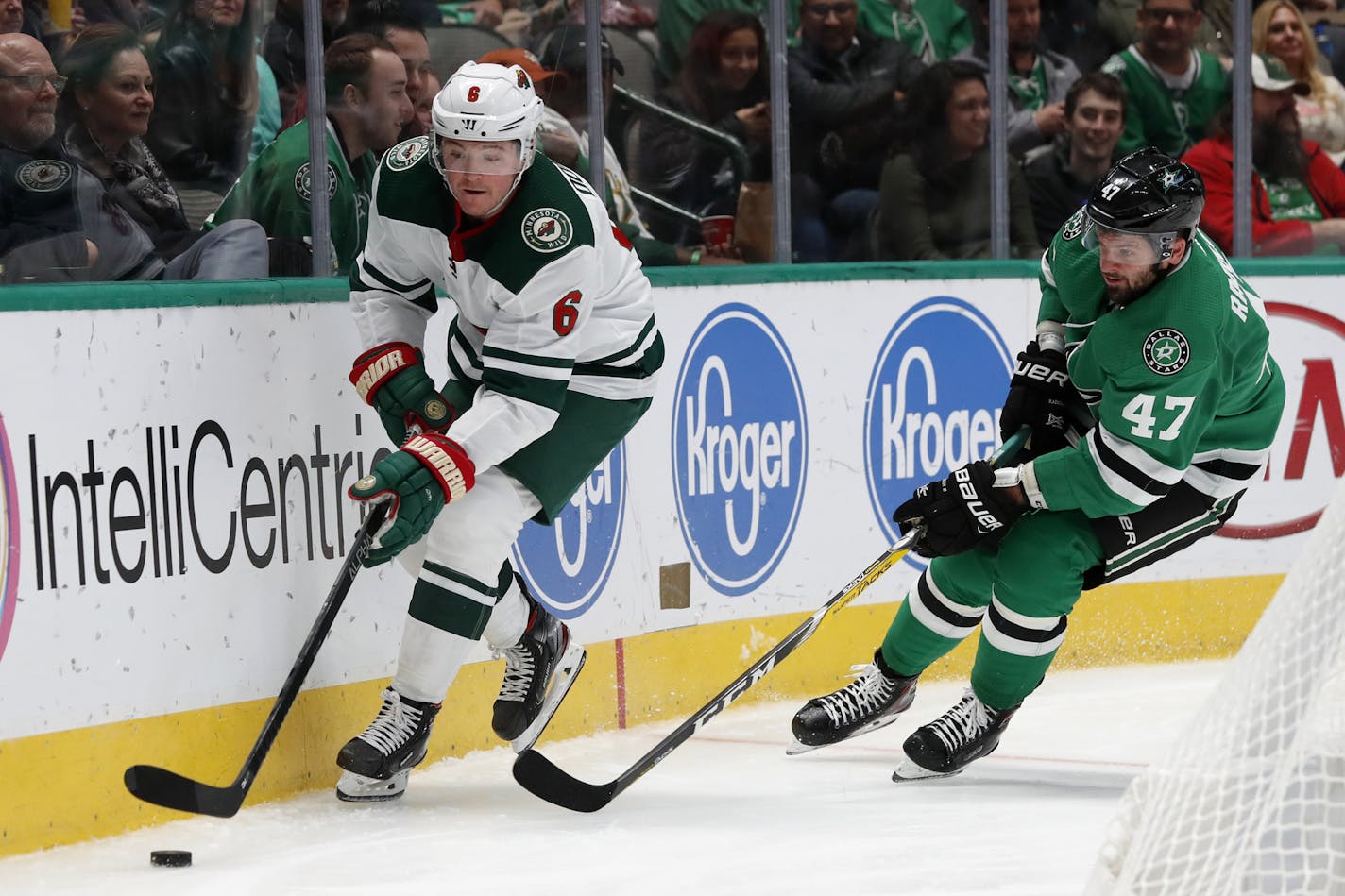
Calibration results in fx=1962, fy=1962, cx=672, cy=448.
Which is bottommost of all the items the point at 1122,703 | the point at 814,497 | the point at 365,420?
the point at 1122,703

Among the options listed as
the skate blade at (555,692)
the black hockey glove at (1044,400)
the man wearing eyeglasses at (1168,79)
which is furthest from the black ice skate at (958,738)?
the man wearing eyeglasses at (1168,79)

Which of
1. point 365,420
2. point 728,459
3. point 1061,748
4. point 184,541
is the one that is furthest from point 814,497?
point 184,541

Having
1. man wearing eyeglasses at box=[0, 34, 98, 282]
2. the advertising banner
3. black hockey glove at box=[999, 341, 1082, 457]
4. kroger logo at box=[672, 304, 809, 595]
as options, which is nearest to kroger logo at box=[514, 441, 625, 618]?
the advertising banner

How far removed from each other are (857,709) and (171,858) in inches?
51.6

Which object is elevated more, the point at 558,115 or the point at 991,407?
the point at 558,115

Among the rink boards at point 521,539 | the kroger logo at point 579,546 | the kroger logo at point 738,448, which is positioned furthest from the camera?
the kroger logo at point 738,448

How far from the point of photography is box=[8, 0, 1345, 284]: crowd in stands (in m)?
3.28

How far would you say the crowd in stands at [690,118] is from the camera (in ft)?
10.8

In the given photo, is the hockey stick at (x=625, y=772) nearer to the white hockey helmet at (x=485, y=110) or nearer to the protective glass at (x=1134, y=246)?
the protective glass at (x=1134, y=246)

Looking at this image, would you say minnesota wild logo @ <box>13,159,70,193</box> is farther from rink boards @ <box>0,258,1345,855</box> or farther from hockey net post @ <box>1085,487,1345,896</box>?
hockey net post @ <box>1085,487,1345,896</box>

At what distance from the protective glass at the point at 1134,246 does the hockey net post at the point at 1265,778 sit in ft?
3.70

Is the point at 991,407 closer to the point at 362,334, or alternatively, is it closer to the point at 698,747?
the point at 698,747

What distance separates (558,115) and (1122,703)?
1.79 metres

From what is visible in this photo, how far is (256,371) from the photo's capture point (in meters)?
3.39
